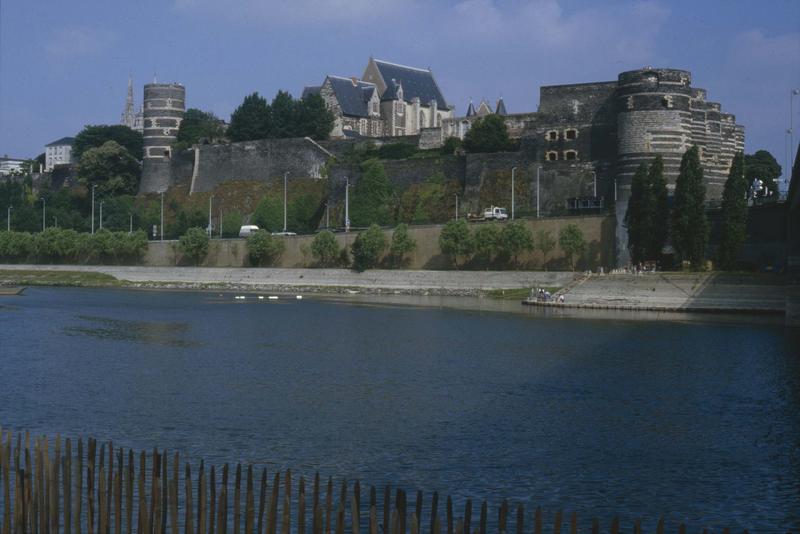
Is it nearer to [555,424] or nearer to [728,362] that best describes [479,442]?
[555,424]

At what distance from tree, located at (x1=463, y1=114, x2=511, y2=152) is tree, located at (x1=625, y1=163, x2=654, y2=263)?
90.8 feet

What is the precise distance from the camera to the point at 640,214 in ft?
225

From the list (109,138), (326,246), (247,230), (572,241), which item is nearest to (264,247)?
(326,246)

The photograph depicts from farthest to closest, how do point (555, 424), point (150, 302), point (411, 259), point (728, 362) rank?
1. point (411, 259)
2. point (150, 302)
3. point (728, 362)
4. point (555, 424)

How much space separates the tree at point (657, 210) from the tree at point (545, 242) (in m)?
10.4

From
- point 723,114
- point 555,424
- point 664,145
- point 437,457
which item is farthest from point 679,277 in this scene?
point 437,457

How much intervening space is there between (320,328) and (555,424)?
26.3 meters

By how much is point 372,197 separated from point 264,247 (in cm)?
1056

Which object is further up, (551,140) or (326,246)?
(551,140)

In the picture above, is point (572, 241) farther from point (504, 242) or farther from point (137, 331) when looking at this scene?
point (137, 331)

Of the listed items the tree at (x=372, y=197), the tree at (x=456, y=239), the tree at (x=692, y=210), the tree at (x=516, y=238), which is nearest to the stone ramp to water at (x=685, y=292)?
the tree at (x=692, y=210)

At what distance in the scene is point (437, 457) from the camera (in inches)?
905

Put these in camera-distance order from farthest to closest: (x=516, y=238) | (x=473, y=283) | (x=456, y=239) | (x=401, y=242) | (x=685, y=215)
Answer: (x=401, y=242)
(x=456, y=239)
(x=473, y=283)
(x=516, y=238)
(x=685, y=215)

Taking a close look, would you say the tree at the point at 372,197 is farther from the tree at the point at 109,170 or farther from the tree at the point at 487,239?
the tree at the point at 109,170
